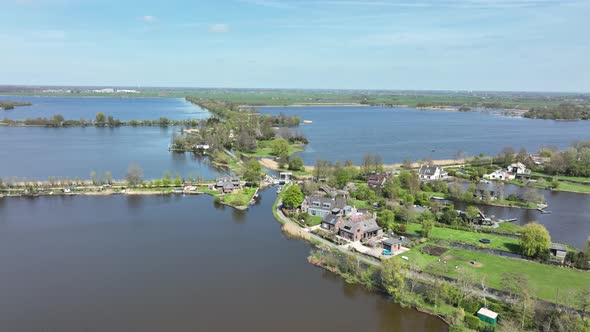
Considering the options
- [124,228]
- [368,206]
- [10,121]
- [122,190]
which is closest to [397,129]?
[368,206]

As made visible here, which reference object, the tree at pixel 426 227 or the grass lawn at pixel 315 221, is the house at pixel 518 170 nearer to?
the tree at pixel 426 227

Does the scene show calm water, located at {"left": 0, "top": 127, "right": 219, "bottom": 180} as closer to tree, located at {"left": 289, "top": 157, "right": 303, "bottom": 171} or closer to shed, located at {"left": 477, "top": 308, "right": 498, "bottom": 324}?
tree, located at {"left": 289, "top": 157, "right": 303, "bottom": 171}

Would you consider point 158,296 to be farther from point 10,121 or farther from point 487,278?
point 10,121

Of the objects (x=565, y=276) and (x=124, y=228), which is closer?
(x=565, y=276)

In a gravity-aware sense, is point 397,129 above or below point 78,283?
above

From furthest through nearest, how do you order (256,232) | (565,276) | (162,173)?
(162,173), (256,232), (565,276)

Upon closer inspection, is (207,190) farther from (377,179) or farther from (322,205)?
(377,179)

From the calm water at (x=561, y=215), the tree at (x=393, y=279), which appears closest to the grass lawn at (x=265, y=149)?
the calm water at (x=561, y=215)

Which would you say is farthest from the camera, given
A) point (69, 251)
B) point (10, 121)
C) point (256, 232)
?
point (10, 121)
